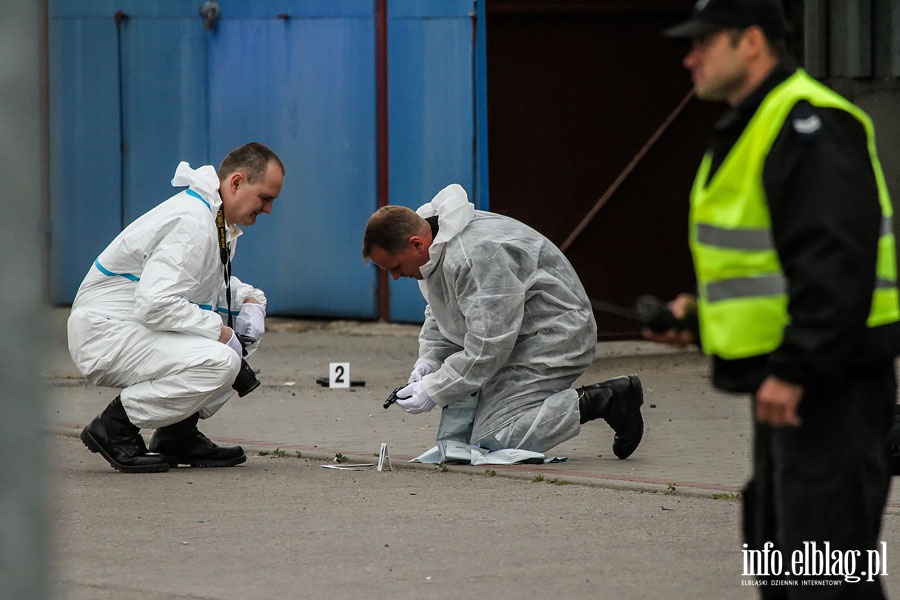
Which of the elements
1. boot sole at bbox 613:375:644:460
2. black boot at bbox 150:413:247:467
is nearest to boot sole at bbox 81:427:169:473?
black boot at bbox 150:413:247:467

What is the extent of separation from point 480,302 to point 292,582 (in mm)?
2293

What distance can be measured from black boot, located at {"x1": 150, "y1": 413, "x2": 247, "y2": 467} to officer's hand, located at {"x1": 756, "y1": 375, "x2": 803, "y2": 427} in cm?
468

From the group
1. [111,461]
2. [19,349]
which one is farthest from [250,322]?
[19,349]

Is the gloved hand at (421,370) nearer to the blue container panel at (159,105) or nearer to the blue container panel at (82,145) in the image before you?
the blue container panel at (159,105)

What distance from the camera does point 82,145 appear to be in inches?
603

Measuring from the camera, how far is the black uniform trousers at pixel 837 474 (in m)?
3.41

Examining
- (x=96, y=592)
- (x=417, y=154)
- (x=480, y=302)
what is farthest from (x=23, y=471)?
(x=417, y=154)

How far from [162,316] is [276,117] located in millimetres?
7337

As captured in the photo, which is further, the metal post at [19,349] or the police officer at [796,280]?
the police officer at [796,280]

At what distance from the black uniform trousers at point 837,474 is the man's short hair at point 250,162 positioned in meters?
4.30

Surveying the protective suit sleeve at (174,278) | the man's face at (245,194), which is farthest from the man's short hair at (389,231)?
the protective suit sleeve at (174,278)

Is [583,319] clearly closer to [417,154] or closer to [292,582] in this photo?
[292,582]

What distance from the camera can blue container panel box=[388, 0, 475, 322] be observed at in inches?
516

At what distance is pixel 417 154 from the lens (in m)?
13.6
